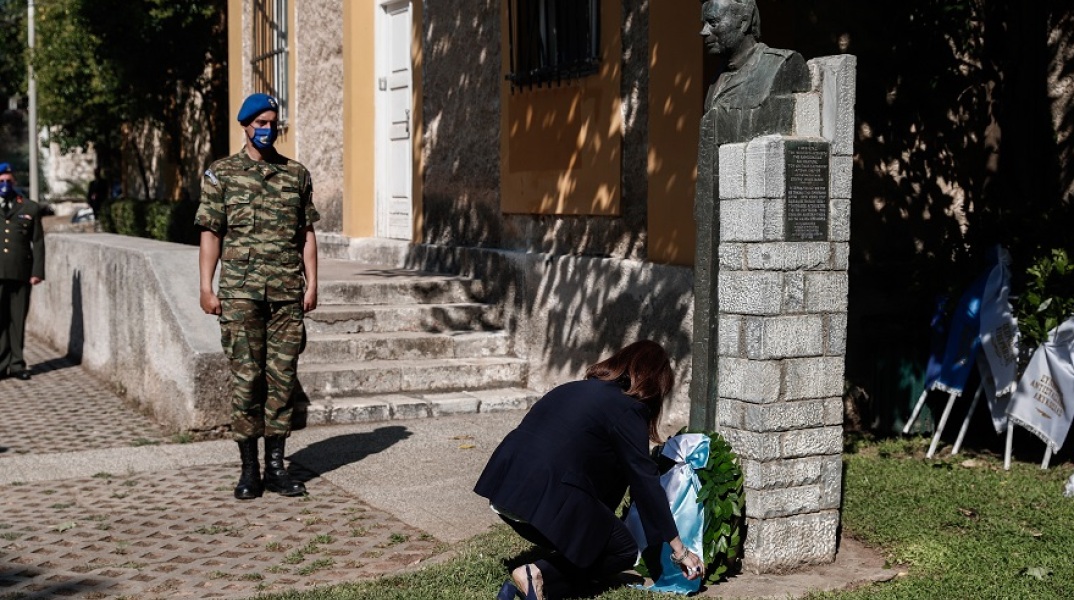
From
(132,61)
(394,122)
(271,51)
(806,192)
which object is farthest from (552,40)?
(132,61)

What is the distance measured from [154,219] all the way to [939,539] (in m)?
17.0

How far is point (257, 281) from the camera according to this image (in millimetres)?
6836

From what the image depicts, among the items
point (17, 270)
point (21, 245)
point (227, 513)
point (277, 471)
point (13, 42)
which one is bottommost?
point (227, 513)

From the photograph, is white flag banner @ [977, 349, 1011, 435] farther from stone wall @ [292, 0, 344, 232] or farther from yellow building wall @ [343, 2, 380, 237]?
stone wall @ [292, 0, 344, 232]

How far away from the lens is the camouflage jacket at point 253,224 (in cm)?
684

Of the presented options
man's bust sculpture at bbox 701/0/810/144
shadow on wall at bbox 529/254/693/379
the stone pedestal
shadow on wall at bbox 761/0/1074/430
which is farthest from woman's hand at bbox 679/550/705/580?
shadow on wall at bbox 761/0/1074/430

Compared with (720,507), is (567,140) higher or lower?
higher

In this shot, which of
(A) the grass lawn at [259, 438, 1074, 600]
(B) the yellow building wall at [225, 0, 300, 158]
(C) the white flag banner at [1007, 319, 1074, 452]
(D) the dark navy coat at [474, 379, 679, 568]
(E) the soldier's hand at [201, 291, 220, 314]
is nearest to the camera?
(D) the dark navy coat at [474, 379, 679, 568]

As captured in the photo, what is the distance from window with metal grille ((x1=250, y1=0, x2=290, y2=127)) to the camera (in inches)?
634

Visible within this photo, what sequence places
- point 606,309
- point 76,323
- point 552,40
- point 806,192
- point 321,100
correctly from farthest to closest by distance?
point 321,100
point 76,323
point 552,40
point 606,309
point 806,192

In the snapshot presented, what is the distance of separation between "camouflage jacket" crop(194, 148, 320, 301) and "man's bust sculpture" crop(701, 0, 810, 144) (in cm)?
249

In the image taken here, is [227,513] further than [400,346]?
No

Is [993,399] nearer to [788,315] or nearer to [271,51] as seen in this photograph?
[788,315]

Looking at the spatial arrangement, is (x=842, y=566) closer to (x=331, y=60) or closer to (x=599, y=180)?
(x=599, y=180)
